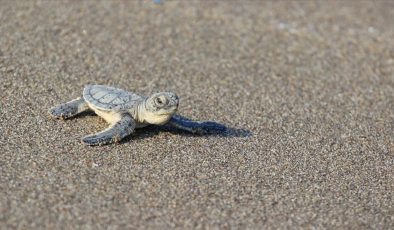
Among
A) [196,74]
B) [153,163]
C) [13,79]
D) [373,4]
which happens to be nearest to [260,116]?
[196,74]

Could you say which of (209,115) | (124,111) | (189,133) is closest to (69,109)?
(124,111)

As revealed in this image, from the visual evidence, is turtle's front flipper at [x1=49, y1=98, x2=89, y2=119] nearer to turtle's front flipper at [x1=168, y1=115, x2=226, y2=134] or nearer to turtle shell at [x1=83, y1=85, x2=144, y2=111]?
turtle shell at [x1=83, y1=85, x2=144, y2=111]

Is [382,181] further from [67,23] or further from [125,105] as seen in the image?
[67,23]

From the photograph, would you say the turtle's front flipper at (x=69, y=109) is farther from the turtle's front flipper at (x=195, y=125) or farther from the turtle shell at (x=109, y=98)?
the turtle's front flipper at (x=195, y=125)

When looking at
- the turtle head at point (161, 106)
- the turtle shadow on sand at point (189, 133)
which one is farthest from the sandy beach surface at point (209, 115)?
the turtle head at point (161, 106)

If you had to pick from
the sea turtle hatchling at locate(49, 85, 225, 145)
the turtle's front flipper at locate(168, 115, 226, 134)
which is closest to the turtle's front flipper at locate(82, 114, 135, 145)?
the sea turtle hatchling at locate(49, 85, 225, 145)

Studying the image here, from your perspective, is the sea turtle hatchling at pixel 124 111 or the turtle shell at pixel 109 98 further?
the turtle shell at pixel 109 98
